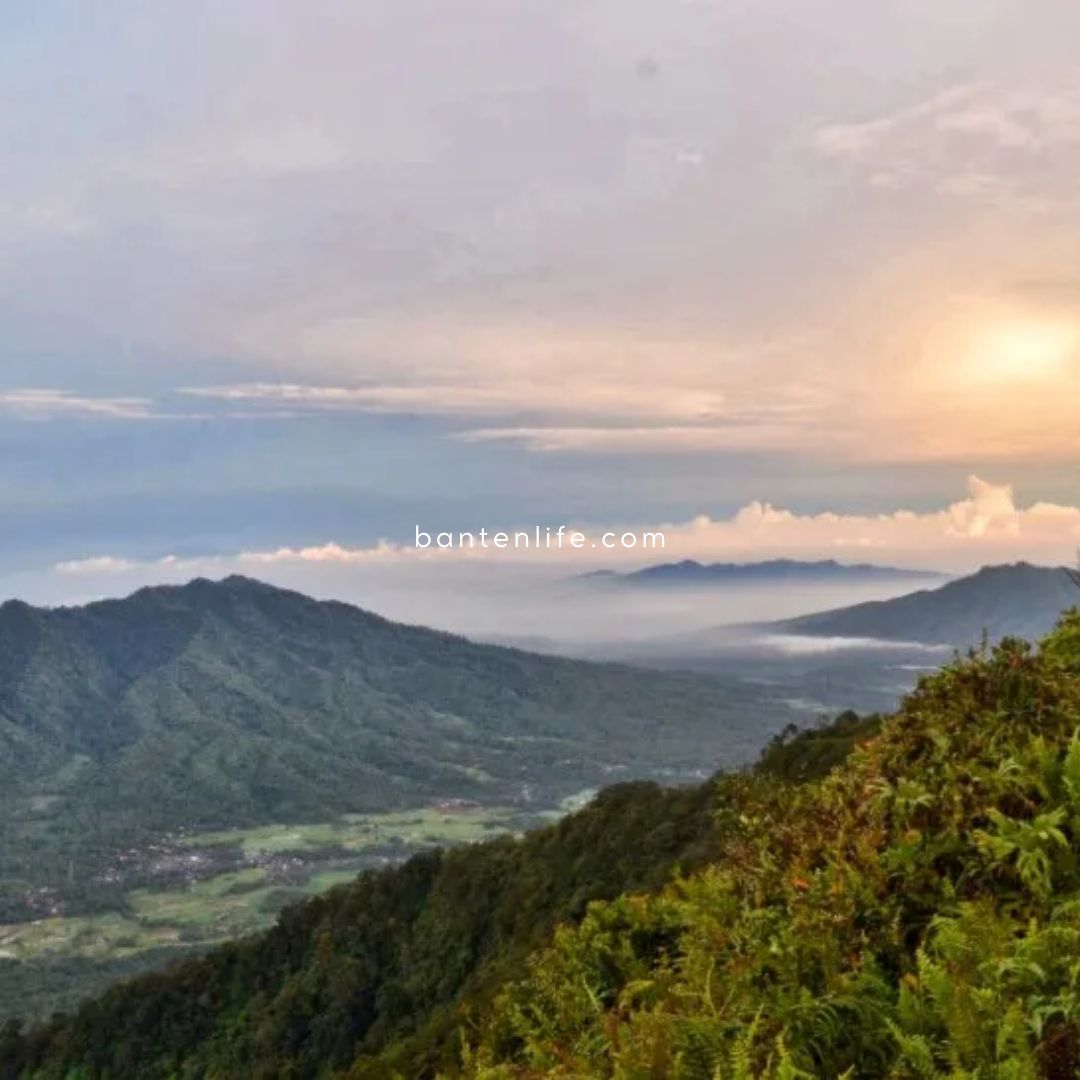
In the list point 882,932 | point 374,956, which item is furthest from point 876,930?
point 374,956

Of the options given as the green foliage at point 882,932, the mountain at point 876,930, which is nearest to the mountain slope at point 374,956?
the mountain at point 876,930

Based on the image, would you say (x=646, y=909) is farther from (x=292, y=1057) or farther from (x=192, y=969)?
(x=192, y=969)

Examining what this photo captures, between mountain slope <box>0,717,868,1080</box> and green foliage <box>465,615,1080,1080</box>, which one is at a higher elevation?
green foliage <box>465,615,1080,1080</box>

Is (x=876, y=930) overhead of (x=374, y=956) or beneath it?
overhead

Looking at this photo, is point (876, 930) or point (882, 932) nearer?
point (882, 932)

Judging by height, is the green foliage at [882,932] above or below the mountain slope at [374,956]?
above

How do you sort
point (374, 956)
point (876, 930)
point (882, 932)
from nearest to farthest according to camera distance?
point (882, 932)
point (876, 930)
point (374, 956)

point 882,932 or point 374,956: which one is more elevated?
point 882,932

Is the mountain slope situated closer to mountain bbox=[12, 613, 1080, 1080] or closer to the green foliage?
mountain bbox=[12, 613, 1080, 1080]

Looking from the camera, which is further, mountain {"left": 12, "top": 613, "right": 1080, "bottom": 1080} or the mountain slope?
the mountain slope

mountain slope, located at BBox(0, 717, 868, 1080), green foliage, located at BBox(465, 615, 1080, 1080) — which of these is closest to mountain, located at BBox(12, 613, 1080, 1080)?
green foliage, located at BBox(465, 615, 1080, 1080)

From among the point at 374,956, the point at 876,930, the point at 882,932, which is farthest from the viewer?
the point at 374,956

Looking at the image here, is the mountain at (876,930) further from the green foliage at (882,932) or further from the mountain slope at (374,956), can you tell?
the mountain slope at (374,956)

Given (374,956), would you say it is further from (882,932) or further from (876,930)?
(882,932)
